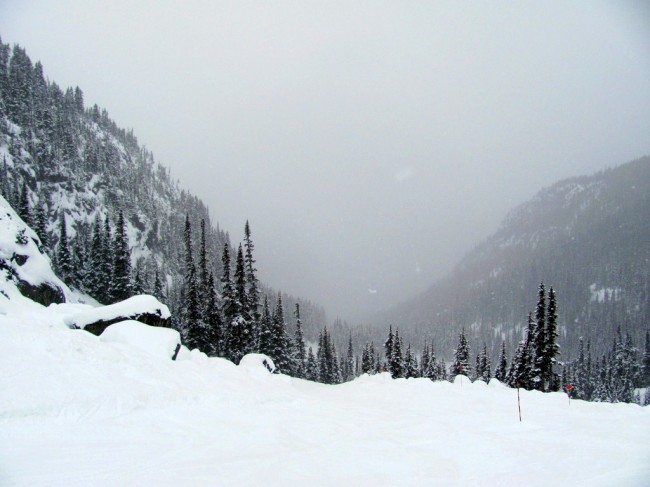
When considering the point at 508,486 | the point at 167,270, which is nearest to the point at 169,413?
the point at 508,486

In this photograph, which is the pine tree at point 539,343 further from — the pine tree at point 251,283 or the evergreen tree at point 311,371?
the evergreen tree at point 311,371

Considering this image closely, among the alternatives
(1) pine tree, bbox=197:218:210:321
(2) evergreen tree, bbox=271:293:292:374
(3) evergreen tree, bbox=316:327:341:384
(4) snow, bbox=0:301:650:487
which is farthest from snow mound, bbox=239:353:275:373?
(3) evergreen tree, bbox=316:327:341:384

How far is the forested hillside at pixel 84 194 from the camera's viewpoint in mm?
55344

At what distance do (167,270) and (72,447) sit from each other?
126m

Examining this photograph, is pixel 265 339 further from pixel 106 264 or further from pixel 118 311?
pixel 106 264

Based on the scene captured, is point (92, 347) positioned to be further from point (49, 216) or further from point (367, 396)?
point (49, 216)

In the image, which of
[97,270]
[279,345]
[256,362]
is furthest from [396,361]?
[97,270]

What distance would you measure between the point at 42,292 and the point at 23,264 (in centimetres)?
272

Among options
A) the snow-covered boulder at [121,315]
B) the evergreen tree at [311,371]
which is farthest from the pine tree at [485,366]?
the snow-covered boulder at [121,315]

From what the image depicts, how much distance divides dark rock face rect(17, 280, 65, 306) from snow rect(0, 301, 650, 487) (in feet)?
54.9

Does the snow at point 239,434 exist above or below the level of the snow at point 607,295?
below

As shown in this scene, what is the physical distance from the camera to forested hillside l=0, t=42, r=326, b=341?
55.3m

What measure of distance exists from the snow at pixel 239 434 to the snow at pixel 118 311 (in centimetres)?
465

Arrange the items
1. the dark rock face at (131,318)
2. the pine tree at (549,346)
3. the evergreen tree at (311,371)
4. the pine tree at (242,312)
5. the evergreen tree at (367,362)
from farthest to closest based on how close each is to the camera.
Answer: the evergreen tree at (367,362), the evergreen tree at (311,371), the pine tree at (242,312), the pine tree at (549,346), the dark rock face at (131,318)
